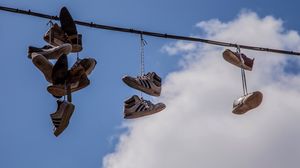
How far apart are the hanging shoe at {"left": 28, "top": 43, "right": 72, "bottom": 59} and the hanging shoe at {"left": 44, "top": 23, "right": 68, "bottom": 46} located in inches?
5.6

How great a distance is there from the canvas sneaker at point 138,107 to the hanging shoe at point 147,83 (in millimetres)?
129

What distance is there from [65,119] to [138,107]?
4.28ft

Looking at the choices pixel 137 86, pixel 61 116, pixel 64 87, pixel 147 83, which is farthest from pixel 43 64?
pixel 147 83

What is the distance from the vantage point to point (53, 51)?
572 centimetres

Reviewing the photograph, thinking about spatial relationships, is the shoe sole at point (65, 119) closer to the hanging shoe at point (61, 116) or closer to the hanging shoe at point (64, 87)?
the hanging shoe at point (61, 116)

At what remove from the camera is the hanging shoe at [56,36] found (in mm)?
5887

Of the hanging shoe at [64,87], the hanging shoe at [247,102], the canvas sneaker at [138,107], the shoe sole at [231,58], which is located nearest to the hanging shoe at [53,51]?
the hanging shoe at [64,87]

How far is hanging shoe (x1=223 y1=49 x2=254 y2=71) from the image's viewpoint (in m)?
6.86

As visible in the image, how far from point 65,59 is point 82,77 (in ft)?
0.99

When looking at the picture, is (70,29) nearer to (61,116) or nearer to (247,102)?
(61,116)

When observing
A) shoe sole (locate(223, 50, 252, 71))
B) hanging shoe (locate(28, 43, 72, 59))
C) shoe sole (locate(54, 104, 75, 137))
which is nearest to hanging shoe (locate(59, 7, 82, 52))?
hanging shoe (locate(28, 43, 72, 59))

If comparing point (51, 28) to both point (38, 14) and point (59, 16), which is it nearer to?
point (59, 16)

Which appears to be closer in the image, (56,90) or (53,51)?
(56,90)

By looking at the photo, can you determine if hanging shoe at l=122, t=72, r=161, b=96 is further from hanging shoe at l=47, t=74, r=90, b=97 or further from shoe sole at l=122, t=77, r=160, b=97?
hanging shoe at l=47, t=74, r=90, b=97
